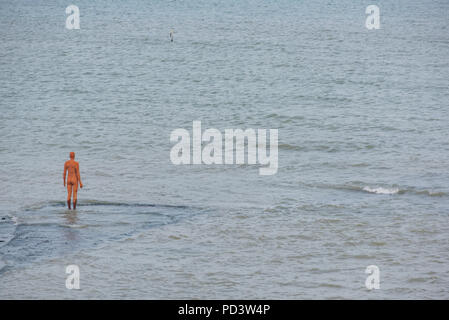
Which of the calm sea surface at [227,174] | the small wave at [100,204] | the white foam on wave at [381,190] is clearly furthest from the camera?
the white foam on wave at [381,190]

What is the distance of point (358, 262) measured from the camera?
55.7 feet

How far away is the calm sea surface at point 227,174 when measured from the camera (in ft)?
52.9

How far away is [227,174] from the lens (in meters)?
25.7

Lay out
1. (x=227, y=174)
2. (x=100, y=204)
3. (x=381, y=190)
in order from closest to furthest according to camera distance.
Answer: (x=100, y=204) → (x=381, y=190) → (x=227, y=174)

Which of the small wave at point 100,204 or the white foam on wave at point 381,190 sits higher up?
the white foam on wave at point 381,190

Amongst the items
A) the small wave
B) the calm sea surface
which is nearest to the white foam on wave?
the calm sea surface

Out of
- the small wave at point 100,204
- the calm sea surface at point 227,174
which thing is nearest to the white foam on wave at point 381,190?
the calm sea surface at point 227,174

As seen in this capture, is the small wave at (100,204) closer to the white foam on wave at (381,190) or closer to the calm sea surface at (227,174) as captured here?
the calm sea surface at (227,174)

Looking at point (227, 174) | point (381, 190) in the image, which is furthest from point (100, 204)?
point (381, 190)

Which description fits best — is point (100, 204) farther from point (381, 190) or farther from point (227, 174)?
point (381, 190)

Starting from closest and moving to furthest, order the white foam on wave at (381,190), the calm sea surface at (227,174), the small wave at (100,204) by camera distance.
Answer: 1. the calm sea surface at (227,174)
2. the small wave at (100,204)
3. the white foam on wave at (381,190)
